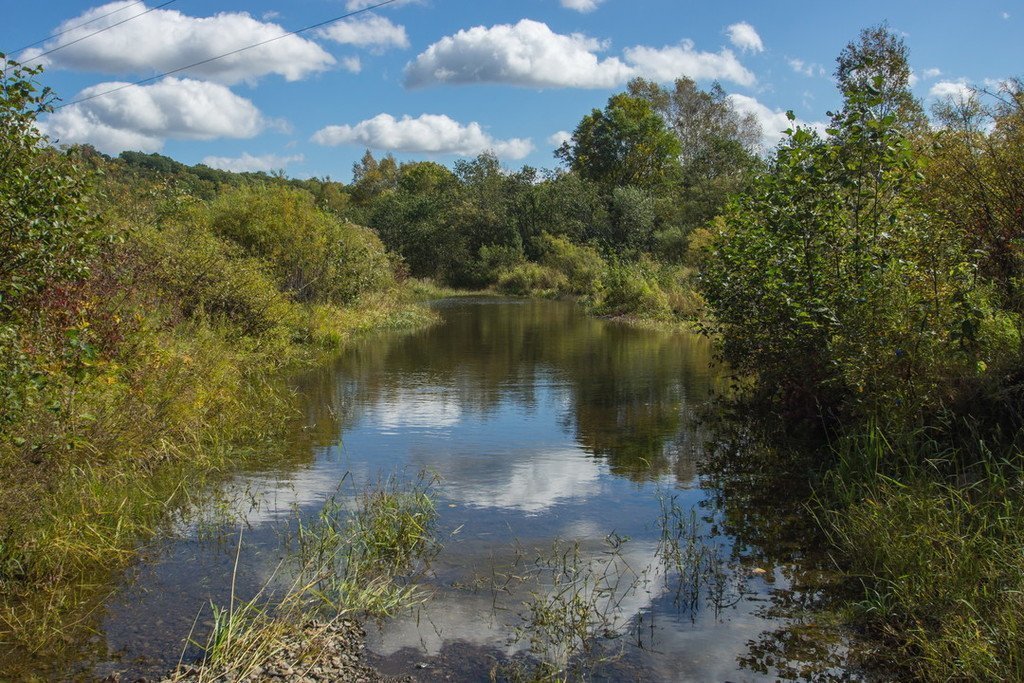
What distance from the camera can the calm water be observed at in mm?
5781

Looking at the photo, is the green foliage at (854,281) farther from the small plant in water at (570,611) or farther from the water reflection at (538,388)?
the small plant in water at (570,611)

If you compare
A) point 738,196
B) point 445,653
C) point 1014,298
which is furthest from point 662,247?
point 445,653

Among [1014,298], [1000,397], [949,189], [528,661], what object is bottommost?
[528,661]

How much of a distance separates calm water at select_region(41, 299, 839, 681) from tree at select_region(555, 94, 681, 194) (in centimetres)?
4924

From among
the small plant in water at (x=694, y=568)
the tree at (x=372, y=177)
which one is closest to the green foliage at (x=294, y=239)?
the small plant in water at (x=694, y=568)

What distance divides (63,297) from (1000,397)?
9.50 meters

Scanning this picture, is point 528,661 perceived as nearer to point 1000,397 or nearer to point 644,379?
point 1000,397

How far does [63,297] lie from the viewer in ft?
30.3

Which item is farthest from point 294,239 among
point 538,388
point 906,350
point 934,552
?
point 934,552

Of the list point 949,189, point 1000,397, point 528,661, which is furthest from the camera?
point 949,189

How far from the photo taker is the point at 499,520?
852 centimetres

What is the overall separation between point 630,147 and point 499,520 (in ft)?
195

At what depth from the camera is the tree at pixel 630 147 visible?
64.5m

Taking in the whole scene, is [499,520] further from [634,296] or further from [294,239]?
[634,296]
